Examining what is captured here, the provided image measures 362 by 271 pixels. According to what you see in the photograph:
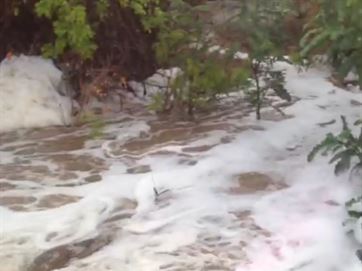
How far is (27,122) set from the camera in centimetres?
495

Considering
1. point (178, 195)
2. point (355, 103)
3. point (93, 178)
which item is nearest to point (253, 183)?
point (178, 195)

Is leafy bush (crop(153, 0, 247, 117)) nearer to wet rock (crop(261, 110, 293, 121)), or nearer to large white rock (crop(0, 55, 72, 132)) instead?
wet rock (crop(261, 110, 293, 121))

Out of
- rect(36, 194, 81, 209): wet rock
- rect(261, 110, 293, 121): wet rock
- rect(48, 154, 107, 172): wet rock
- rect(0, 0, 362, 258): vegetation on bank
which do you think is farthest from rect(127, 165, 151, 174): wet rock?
rect(261, 110, 293, 121): wet rock

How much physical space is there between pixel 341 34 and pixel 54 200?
4.47ft

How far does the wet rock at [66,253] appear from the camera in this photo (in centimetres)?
330

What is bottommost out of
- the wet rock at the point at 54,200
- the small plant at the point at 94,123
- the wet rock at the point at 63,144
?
the wet rock at the point at 54,200

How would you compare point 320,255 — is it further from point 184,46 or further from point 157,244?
point 184,46

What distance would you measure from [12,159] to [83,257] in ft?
3.90

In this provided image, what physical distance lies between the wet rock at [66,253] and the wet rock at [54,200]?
366 millimetres

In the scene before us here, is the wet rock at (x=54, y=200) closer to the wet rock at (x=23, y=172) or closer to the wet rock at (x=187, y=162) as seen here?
the wet rock at (x=23, y=172)

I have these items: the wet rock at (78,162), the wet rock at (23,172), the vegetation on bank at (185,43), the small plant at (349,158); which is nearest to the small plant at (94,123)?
the vegetation on bank at (185,43)

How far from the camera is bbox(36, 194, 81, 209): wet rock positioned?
3.78 metres

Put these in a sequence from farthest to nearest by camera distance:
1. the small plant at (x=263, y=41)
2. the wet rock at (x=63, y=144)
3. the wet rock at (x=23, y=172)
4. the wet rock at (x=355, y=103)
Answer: the wet rock at (x=355, y=103) < the wet rock at (x=63, y=144) < the small plant at (x=263, y=41) < the wet rock at (x=23, y=172)

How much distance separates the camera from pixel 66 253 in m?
3.38
